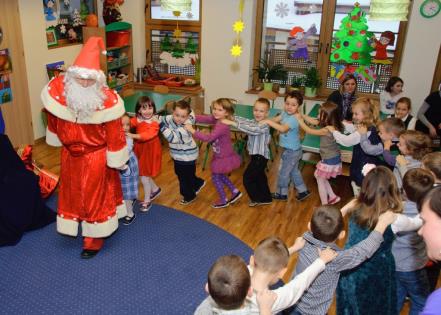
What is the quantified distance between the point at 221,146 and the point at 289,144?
0.69 metres

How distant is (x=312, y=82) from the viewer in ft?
21.5

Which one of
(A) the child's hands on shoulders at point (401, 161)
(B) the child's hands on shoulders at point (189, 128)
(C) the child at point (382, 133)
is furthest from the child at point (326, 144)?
(B) the child's hands on shoulders at point (189, 128)

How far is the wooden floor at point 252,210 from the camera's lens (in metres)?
4.02

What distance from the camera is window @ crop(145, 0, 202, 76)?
7.03 meters

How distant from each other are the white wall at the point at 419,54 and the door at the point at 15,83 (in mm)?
5137

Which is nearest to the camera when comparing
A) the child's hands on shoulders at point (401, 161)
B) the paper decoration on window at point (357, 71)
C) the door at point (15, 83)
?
the child's hands on shoulders at point (401, 161)

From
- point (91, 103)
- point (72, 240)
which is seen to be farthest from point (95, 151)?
point (72, 240)

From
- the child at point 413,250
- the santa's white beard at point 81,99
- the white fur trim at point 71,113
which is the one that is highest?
the santa's white beard at point 81,99

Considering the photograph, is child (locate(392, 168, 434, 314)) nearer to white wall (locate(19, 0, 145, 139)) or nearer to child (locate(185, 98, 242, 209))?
child (locate(185, 98, 242, 209))

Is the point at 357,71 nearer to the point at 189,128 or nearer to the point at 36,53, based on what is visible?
the point at 189,128

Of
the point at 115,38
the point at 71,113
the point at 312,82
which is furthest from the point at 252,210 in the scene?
the point at 115,38

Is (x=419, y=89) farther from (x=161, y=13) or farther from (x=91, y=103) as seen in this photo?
(x=91, y=103)

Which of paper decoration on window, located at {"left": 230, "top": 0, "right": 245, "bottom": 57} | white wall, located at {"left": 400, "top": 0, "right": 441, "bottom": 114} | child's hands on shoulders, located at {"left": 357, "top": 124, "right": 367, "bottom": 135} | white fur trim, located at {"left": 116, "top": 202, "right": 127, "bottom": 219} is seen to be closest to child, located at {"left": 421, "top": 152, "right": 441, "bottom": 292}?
child's hands on shoulders, located at {"left": 357, "top": 124, "right": 367, "bottom": 135}

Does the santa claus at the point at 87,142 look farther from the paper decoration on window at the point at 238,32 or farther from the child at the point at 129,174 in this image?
the paper decoration on window at the point at 238,32
